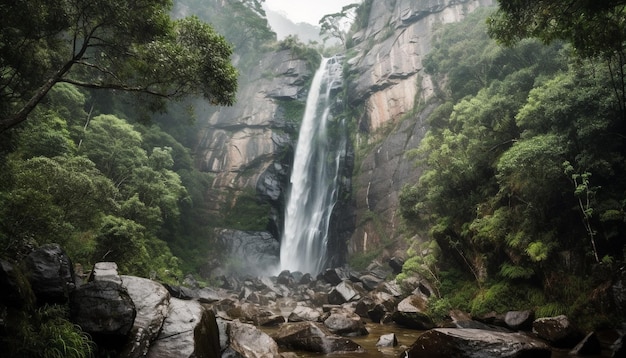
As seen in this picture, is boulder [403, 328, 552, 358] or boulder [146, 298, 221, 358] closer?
boulder [146, 298, 221, 358]

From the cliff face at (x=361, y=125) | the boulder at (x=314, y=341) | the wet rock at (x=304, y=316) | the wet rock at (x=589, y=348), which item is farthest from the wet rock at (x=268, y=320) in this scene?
the cliff face at (x=361, y=125)

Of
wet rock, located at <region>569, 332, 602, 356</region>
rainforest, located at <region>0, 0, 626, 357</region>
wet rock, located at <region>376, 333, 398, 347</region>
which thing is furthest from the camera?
wet rock, located at <region>376, 333, 398, 347</region>

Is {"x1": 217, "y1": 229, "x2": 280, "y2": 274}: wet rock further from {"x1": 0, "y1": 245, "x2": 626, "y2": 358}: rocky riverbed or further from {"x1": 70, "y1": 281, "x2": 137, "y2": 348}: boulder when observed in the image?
{"x1": 70, "y1": 281, "x2": 137, "y2": 348}: boulder

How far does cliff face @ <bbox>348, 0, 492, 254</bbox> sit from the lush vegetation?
32.5 feet

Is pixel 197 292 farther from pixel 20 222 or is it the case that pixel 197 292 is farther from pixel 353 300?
pixel 20 222

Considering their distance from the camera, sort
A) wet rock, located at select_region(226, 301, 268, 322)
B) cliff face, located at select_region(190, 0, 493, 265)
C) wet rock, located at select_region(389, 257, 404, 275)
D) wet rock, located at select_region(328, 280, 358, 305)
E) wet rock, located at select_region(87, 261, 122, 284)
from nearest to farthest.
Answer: wet rock, located at select_region(87, 261, 122, 284)
wet rock, located at select_region(226, 301, 268, 322)
wet rock, located at select_region(328, 280, 358, 305)
wet rock, located at select_region(389, 257, 404, 275)
cliff face, located at select_region(190, 0, 493, 265)

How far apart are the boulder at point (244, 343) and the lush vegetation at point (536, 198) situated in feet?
21.8

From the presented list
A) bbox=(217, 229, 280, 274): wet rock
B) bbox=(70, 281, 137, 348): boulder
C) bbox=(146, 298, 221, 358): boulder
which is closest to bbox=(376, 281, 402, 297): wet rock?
bbox=(146, 298, 221, 358): boulder

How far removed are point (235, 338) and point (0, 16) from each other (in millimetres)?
8150

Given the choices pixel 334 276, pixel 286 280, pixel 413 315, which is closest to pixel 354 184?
pixel 334 276

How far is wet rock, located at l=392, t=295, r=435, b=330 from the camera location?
11250 mm

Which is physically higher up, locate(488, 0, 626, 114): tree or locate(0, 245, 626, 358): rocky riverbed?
locate(488, 0, 626, 114): tree

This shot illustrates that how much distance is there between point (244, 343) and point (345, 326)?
4107 millimetres

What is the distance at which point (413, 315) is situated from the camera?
11.4 metres
